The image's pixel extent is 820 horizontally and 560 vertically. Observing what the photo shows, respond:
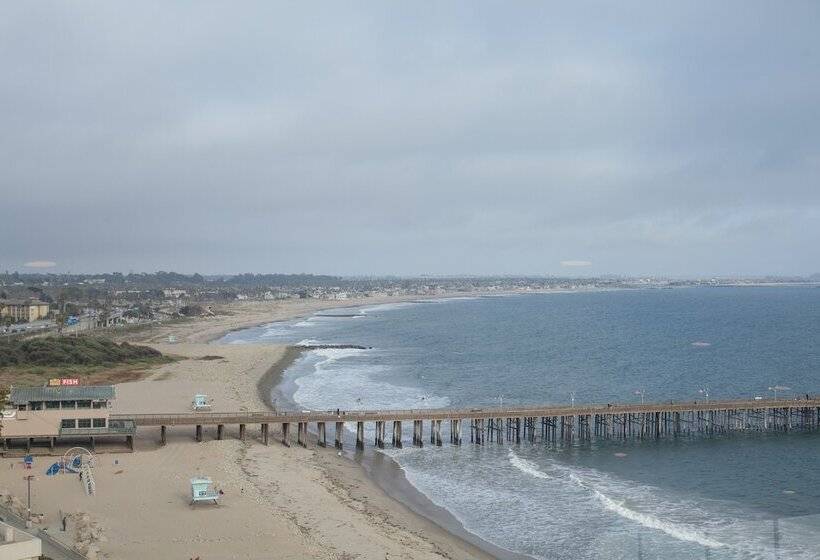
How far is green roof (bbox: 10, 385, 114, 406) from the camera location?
38747 mm

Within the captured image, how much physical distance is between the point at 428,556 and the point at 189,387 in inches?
1672

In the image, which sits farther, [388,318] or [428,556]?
[388,318]

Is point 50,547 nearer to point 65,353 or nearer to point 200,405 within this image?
point 200,405

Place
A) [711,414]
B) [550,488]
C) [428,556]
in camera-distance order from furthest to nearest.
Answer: [711,414] < [550,488] < [428,556]

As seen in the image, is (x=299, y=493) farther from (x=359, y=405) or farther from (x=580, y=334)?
(x=580, y=334)

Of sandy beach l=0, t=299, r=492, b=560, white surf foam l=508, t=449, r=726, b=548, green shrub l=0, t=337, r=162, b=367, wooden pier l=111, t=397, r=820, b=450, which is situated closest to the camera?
sandy beach l=0, t=299, r=492, b=560

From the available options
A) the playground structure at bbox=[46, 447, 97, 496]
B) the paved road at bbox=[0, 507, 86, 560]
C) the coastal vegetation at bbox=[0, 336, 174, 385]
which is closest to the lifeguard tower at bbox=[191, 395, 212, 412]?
the playground structure at bbox=[46, 447, 97, 496]

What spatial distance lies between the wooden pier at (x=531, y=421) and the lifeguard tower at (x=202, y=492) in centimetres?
1167

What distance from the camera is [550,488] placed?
1492 inches

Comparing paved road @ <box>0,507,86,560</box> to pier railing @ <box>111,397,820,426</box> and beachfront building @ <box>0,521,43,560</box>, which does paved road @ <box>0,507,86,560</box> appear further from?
pier railing @ <box>111,397,820,426</box>

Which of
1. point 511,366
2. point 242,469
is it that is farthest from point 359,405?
point 511,366

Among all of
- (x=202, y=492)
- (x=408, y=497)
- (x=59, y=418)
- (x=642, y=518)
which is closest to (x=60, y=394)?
(x=59, y=418)

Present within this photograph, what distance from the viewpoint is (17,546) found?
18359 mm

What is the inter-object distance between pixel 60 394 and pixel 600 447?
111 ft
